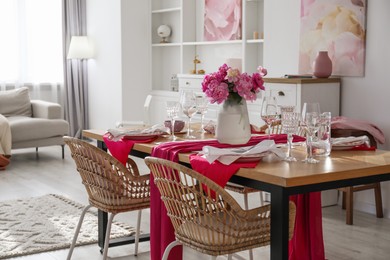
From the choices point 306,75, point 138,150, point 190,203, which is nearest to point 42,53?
point 306,75

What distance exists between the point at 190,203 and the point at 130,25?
18.6 feet

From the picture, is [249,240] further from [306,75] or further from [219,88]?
[306,75]

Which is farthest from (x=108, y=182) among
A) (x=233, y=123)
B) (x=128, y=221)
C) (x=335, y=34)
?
(x=335, y=34)

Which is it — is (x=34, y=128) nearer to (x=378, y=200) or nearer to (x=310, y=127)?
(x=378, y=200)

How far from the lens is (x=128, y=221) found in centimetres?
460

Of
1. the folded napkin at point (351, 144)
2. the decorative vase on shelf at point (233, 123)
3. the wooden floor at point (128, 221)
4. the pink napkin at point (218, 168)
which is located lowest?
the wooden floor at point (128, 221)

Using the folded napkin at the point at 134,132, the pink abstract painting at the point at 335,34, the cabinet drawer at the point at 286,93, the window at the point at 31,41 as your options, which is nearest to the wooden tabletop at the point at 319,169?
the folded napkin at the point at 134,132

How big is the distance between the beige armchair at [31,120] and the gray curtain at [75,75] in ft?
3.25

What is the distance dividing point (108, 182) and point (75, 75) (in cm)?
583

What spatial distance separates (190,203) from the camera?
8.50ft

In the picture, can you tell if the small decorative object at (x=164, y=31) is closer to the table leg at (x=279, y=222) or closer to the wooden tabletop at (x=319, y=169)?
the wooden tabletop at (x=319, y=169)

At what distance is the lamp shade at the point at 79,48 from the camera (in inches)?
333

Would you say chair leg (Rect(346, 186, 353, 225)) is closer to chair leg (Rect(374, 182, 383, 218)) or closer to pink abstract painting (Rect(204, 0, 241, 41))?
chair leg (Rect(374, 182, 383, 218))

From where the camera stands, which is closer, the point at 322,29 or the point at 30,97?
the point at 322,29
